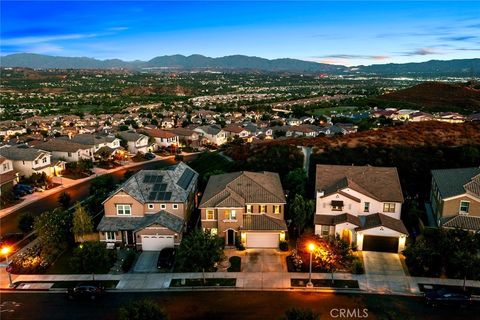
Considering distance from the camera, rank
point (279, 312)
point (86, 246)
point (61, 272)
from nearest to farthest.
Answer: point (279, 312), point (86, 246), point (61, 272)

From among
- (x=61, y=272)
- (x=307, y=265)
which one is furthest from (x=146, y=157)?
(x=307, y=265)

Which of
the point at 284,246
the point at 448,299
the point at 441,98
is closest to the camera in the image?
the point at 448,299

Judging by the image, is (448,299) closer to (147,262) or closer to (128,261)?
(147,262)

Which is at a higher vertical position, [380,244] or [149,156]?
[380,244]

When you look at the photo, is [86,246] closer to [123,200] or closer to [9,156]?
[123,200]

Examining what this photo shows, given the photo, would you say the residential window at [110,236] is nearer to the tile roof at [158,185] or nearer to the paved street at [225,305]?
the tile roof at [158,185]

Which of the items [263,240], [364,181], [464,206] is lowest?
[263,240]

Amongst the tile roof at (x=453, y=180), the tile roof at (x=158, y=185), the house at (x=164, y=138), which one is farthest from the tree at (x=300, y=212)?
the house at (x=164, y=138)

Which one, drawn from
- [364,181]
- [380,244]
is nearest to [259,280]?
[380,244]
